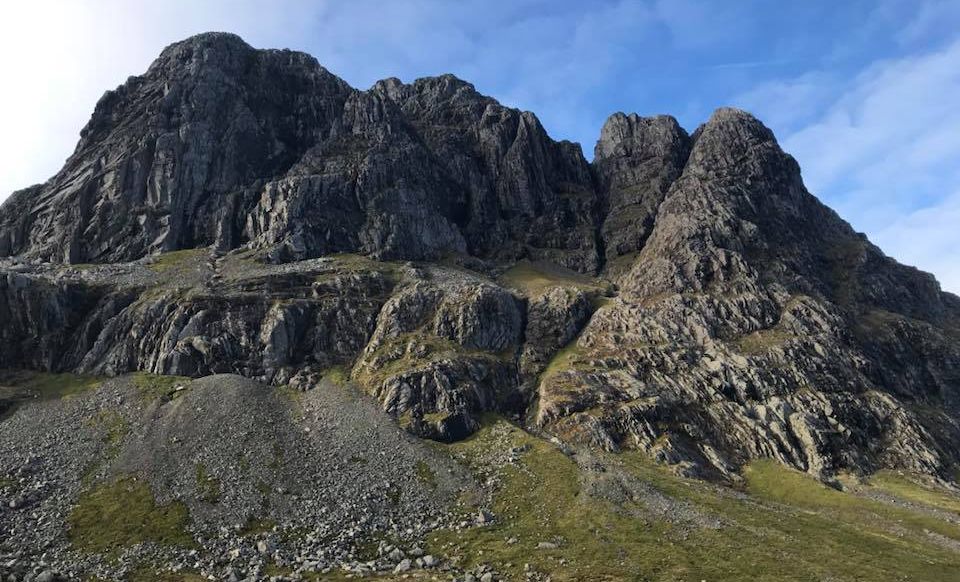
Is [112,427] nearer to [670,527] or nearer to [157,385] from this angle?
[157,385]

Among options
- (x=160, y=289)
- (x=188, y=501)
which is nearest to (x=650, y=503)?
(x=188, y=501)

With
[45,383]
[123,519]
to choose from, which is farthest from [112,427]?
[45,383]

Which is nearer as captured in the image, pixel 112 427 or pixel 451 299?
pixel 112 427

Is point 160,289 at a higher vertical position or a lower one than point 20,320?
higher

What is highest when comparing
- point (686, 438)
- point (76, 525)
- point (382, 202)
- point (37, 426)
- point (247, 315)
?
point (382, 202)

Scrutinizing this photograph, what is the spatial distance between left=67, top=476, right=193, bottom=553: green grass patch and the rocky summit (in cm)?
40

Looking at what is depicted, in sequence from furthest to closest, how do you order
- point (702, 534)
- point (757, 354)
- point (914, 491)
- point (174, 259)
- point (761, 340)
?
1. point (174, 259)
2. point (761, 340)
3. point (757, 354)
4. point (914, 491)
5. point (702, 534)

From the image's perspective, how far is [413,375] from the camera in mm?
112250

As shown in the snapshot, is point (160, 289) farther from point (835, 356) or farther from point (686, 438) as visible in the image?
point (835, 356)

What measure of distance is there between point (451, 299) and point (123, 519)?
8100 centimetres

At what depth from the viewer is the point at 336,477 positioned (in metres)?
82.8

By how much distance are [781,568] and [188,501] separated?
66.4m

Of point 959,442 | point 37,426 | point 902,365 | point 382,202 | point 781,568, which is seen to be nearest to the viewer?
point 781,568

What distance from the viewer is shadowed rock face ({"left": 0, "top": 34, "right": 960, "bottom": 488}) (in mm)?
110562
